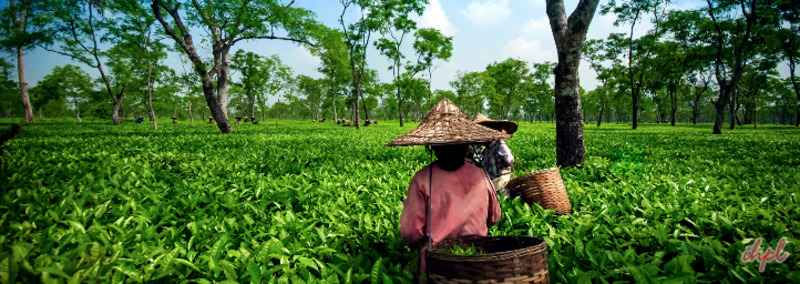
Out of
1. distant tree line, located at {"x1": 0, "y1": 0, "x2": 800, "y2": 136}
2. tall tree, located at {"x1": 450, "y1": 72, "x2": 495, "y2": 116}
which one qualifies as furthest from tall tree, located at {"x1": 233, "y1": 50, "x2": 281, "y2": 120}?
tall tree, located at {"x1": 450, "y1": 72, "x2": 495, "y2": 116}

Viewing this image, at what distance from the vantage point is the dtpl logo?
2.92 m

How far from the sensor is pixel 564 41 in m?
7.63

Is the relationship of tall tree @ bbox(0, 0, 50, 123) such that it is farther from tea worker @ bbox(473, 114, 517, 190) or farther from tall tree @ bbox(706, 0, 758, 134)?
tall tree @ bbox(706, 0, 758, 134)

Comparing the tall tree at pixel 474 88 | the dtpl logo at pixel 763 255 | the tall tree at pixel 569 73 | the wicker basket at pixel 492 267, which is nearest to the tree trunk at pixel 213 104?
the tall tree at pixel 569 73

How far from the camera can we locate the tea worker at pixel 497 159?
18.2ft

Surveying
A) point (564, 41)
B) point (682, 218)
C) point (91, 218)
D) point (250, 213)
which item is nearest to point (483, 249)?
point (682, 218)

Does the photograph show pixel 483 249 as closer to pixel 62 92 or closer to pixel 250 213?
pixel 250 213

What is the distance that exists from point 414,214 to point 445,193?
0.33 metres

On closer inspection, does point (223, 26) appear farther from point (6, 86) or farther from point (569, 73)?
point (569, 73)

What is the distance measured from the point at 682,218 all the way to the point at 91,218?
22.4 feet

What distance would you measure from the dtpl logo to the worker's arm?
2602mm

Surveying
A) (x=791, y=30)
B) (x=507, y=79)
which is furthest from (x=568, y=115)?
(x=507, y=79)

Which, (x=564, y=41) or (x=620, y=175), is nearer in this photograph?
(x=620, y=175)

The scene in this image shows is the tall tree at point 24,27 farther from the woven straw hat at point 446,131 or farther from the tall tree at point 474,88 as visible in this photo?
the tall tree at point 474,88
